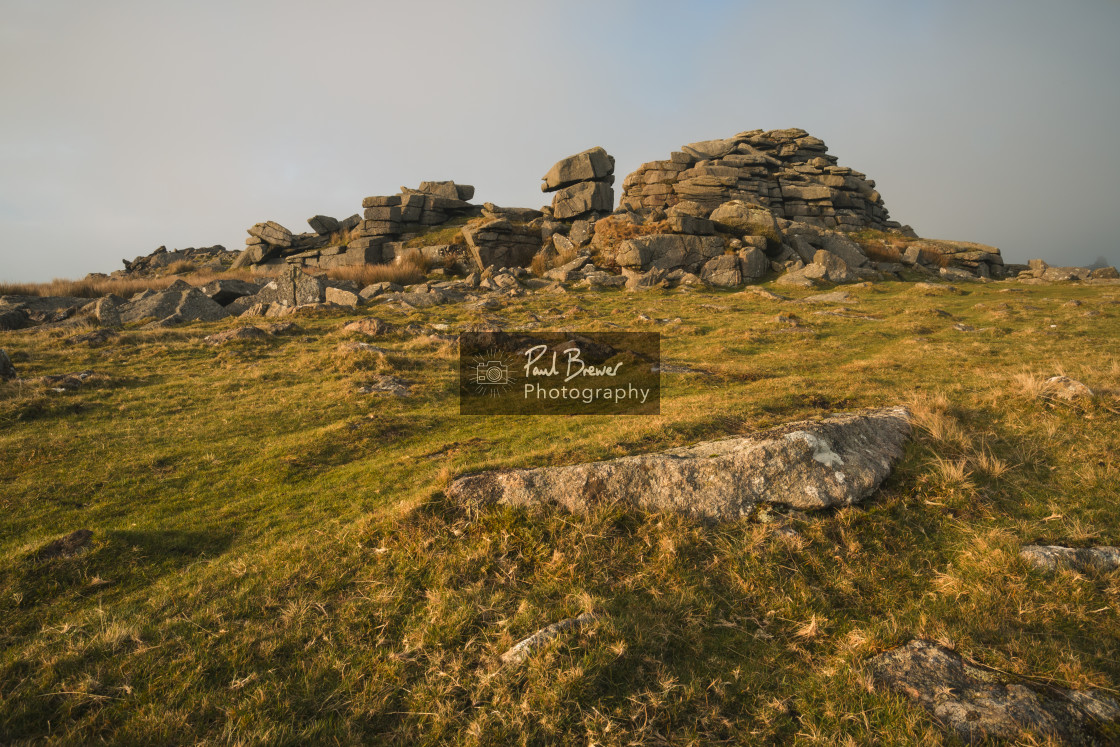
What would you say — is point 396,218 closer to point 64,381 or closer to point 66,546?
point 64,381

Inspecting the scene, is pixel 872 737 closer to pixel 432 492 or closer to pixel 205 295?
pixel 432 492

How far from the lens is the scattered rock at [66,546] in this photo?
5816 mm

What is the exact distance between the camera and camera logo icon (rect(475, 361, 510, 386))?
592 inches

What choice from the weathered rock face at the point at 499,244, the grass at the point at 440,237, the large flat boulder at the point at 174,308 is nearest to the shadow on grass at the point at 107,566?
the large flat boulder at the point at 174,308

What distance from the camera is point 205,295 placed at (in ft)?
90.6

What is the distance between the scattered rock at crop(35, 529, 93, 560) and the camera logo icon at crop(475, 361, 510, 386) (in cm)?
957

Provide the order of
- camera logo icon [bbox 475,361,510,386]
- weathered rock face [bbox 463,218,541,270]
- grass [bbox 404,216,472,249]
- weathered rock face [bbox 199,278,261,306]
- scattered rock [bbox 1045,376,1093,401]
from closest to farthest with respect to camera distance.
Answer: scattered rock [bbox 1045,376,1093,401], camera logo icon [bbox 475,361,510,386], weathered rock face [bbox 199,278,261,306], weathered rock face [bbox 463,218,541,270], grass [bbox 404,216,472,249]

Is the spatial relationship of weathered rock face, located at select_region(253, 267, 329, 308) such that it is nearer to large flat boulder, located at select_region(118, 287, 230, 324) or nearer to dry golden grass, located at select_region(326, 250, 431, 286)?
large flat boulder, located at select_region(118, 287, 230, 324)

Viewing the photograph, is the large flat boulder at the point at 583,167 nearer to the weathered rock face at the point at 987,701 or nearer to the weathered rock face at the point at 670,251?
the weathered rock face at the point at 670,251

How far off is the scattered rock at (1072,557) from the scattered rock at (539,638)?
432cm

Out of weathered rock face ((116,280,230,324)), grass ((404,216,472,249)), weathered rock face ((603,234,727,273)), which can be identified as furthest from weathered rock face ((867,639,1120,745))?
grass ((404,216,472,249))

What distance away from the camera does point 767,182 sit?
182 feet

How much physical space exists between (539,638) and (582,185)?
49.0 meters

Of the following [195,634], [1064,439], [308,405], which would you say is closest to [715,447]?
[1064,439]
